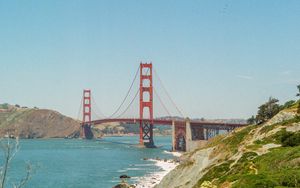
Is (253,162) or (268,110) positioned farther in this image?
(268,110)

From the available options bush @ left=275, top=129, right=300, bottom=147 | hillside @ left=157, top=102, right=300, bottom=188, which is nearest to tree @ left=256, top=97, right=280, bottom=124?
hillside @ left=157, top=102, right=300, bottom=188

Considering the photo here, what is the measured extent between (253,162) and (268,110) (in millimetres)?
36642

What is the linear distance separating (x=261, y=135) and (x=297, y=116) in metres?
3.71

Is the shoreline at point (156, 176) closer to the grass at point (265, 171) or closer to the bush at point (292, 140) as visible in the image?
the grass at point (265, 171)

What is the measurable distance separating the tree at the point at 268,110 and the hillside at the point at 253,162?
1275cm

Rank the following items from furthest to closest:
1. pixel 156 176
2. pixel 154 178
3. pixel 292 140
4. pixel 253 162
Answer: pixel 156 176, pixel 154 178, pixel 292 140, pixel 253 162

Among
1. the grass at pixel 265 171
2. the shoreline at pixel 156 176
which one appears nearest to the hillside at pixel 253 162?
the grass at pixel 265 171

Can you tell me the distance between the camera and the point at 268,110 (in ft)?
216

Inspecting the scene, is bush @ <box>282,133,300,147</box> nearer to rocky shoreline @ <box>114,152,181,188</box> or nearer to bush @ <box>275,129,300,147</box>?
bush @ <box>275,129,300,147</box>

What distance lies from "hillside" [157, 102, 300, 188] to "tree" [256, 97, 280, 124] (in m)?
12.7

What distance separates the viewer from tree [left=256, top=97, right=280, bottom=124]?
212 ft

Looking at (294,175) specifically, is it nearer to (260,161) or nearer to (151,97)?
(260,161)

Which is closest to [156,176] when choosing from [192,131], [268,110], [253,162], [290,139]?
[268,110]

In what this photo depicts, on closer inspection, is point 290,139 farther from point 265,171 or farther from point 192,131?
point 192,131
